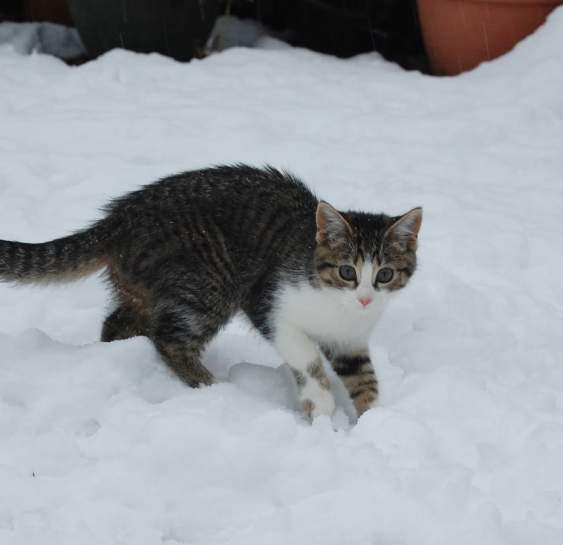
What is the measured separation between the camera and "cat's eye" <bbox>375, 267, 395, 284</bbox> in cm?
402

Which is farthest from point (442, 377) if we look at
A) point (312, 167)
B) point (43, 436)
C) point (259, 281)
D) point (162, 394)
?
point (312, 167)

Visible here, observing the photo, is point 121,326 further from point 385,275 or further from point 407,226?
point 407,226

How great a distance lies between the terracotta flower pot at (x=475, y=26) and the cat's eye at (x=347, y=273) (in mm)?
4713

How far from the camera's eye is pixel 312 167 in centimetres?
645

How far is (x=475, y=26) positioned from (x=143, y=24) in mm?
2774

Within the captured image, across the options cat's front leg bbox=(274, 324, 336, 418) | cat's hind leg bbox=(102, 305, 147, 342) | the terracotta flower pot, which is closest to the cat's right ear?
cat's front leg bbox=(274, 324, 336, 418)

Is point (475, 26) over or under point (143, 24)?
over

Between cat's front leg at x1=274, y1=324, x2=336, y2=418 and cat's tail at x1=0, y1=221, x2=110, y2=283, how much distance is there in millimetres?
841

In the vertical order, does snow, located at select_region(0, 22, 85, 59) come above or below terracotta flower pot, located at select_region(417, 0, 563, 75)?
below

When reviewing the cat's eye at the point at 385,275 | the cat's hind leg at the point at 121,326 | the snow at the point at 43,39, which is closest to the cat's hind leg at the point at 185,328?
the cat's hind leg at the point at 121,326

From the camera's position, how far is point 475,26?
809 cm

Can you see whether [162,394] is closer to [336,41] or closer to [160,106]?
[160,106]

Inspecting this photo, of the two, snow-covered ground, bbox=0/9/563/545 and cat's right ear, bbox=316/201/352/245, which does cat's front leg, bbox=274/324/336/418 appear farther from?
cat's right ear, bbox=316/201/352/245

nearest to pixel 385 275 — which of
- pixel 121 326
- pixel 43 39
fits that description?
pixel 121 326
